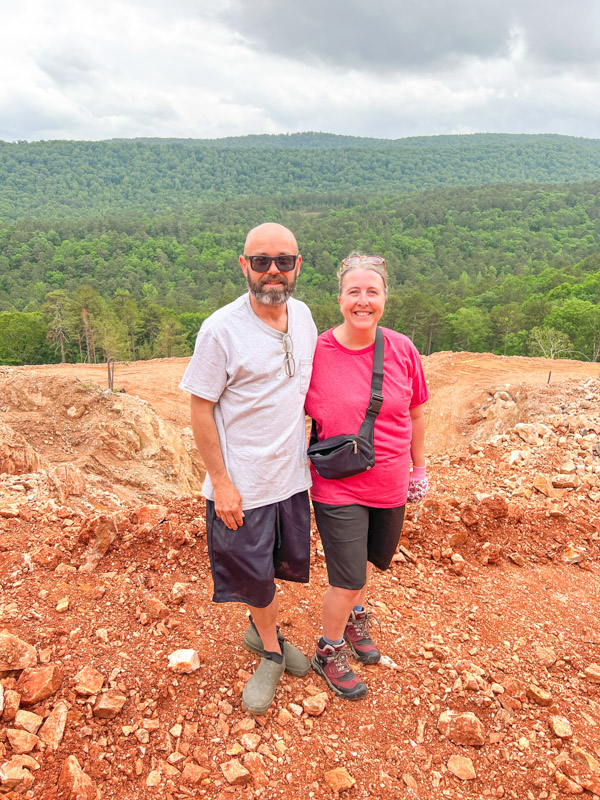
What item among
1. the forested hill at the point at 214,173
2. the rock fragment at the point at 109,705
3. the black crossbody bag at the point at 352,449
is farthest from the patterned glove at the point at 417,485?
the forested hill at the point at 214,173

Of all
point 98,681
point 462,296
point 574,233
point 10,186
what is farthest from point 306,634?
point 10,186

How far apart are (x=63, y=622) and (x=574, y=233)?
301 ft

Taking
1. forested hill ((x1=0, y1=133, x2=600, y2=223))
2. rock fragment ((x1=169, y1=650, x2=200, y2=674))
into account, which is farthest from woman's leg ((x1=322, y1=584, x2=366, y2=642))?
forested hill ((x1=0, y1=133, x2=600, y2=223))

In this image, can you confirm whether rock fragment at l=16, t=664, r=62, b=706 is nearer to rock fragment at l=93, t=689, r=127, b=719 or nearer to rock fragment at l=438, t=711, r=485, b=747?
rock fragment at l=93, t=689, r=127, b=719

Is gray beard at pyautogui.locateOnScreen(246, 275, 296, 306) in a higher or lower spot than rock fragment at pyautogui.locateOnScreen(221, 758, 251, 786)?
higher

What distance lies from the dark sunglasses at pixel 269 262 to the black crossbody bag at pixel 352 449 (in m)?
0.57

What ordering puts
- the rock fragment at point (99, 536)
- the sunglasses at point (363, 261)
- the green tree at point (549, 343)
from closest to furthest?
1. the sunglasses at point (363, 261)
2. the rock fragment at point (99, 536)
3. the green tree at point (549, 343)

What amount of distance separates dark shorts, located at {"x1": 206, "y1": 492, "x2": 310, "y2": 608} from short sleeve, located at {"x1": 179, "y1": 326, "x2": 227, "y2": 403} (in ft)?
1.79

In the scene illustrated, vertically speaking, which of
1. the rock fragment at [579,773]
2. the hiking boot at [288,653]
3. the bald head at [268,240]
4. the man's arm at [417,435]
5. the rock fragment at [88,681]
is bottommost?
the rock fragment at [579,773]

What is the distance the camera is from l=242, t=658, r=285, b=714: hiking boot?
2320 millimetres

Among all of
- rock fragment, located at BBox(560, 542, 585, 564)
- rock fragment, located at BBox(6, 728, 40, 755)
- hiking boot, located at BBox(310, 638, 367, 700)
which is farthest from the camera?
rock fragment, located at BBox(560, 542, 585, 564)

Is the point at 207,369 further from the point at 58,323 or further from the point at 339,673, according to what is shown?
the point at 58,323

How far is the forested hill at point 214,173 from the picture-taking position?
158500 millimetres

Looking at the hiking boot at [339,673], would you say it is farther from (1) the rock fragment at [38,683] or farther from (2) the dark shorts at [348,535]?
(1) the rock fragment at [38,683]
